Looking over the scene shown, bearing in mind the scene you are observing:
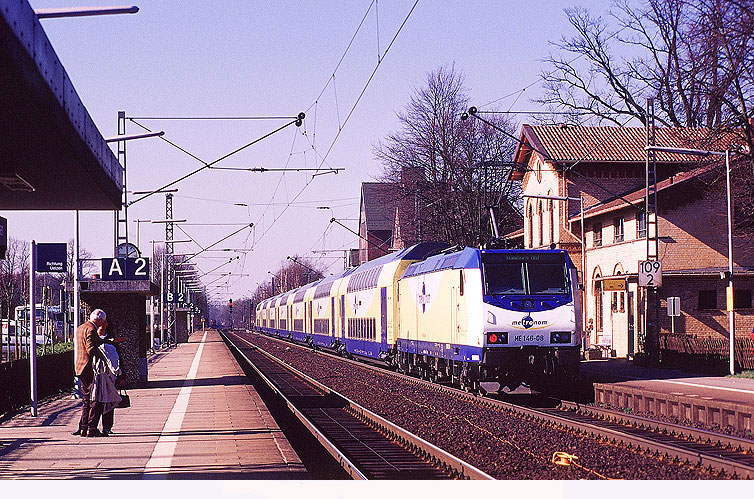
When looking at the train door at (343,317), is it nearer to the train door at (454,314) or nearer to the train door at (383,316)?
A: the train door at (383,316)

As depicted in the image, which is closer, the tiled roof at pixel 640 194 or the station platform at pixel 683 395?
the station platform at pixel 683 395

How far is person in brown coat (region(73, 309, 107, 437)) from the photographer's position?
14922 millimetres

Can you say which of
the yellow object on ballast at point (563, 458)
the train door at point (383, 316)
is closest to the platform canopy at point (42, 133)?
the yellow object on ballast at point (563, 458)

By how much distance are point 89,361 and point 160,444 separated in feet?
4.98

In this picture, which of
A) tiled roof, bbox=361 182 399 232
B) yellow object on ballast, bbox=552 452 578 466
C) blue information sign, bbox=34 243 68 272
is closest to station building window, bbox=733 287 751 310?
tiled roof, bbox=361 182 399 232

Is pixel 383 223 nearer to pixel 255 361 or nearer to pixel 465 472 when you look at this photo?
pixel 255 361

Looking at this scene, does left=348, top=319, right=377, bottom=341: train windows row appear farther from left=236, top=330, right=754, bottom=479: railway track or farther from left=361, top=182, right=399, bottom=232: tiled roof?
left=361, top=182, right=399, bottom=232: tiled roof

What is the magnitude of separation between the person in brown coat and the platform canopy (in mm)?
1639

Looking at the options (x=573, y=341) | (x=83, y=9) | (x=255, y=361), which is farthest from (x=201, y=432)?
(x=255, y=361)

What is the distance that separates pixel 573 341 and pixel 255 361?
90.4 feet

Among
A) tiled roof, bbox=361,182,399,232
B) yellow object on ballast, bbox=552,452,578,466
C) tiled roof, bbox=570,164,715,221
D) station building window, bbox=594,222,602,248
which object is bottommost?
yellow object on ballast, bbox=552,452,578,466

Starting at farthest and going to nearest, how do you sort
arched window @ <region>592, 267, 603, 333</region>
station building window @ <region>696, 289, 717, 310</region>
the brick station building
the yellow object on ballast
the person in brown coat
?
1. arched window @ <region>592, 267, 603, 333</region>
2. station building window @ <region>696, 289, 717, 310</region>
3. the brick station building
4. the person in brown coat
5. the yellow object on ballast

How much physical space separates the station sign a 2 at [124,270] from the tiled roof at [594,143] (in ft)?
87.0

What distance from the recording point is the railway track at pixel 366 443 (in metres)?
13.3
